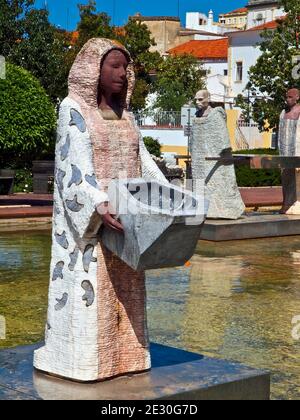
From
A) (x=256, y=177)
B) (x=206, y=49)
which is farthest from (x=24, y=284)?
(x=206, y=49)

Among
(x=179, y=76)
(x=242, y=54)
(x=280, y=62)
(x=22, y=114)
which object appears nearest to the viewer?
(x=22, y=114)

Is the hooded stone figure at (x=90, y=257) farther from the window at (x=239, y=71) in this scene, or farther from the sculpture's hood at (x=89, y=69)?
the window at (x=239, y=71)

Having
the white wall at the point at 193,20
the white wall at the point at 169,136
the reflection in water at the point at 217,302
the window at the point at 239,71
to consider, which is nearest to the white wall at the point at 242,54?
the window at the point at 239,71

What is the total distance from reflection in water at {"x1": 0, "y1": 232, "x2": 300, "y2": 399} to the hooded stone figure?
1.27 meters

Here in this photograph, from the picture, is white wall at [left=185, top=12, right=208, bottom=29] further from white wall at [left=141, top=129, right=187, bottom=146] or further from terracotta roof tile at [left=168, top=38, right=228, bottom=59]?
white wall at [left=141, top=129, right=187, bottom=146]


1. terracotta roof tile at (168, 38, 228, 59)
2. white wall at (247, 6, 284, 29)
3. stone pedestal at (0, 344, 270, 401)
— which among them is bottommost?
stone pedestal at (0, 344, 270, 401)

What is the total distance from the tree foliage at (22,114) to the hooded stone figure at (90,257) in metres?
14.3

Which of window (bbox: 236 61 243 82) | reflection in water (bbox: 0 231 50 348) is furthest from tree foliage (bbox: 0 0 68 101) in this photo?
window (bbox: 236 61 243 82)

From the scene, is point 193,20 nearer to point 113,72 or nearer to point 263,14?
point 263,14

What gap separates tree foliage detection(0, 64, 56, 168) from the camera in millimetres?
19625

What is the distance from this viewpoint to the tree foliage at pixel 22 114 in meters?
19.6

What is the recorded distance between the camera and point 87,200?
5105mm

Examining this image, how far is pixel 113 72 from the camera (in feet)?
17.7

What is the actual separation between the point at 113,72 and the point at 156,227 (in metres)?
1.04
